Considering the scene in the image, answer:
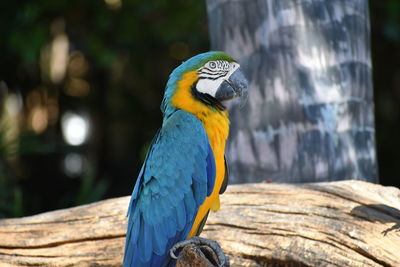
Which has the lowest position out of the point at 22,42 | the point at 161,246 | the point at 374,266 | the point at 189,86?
the point at 374,266

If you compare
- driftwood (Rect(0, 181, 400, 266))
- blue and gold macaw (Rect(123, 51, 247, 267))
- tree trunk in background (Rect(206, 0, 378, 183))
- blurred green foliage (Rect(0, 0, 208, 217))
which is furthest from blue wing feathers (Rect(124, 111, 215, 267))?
blurred green foliage (Rect(0, 0, 208, 217))

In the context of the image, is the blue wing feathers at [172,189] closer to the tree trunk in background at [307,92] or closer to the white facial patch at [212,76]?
the white facial patch at [212,76]

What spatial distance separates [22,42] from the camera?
436cm

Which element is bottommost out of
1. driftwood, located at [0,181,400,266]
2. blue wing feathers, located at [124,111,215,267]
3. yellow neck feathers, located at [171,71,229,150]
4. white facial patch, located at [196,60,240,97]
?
driftwood, located at [0,181,400,266]

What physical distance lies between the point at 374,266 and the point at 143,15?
3329 millimetres

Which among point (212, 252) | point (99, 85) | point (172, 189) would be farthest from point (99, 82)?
point (212, 252)

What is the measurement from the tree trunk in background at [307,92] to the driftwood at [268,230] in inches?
8.9

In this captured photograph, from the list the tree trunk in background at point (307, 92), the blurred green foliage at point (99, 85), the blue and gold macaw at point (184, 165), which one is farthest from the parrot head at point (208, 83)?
the blurred green foliage at point (99, 85)

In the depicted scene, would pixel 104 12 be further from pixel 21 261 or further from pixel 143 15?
pixel 21 261

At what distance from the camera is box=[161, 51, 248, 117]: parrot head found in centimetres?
232

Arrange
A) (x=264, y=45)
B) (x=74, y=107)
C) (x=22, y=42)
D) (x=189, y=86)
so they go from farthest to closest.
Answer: (x=74, y=107) → (x=22, y=42) → (x=264, y=45) → (x=189, y=86)

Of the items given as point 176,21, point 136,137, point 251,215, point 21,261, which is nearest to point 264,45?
point 251,215

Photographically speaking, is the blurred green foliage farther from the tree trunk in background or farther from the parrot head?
the parrot head

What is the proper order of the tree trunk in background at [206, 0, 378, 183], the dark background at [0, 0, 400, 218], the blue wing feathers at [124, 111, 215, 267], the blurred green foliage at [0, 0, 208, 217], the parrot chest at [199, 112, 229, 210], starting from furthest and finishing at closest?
the blurred green foliage at [0, 0, 208, 217] → the dark background at [0, 0, 400, 218] → the tree trunk in background at [206, 0, 378, 183] → the parrot chest at [199, 112, 229, 210] → the blue wing feathers at [124, 111, 215, 267]
